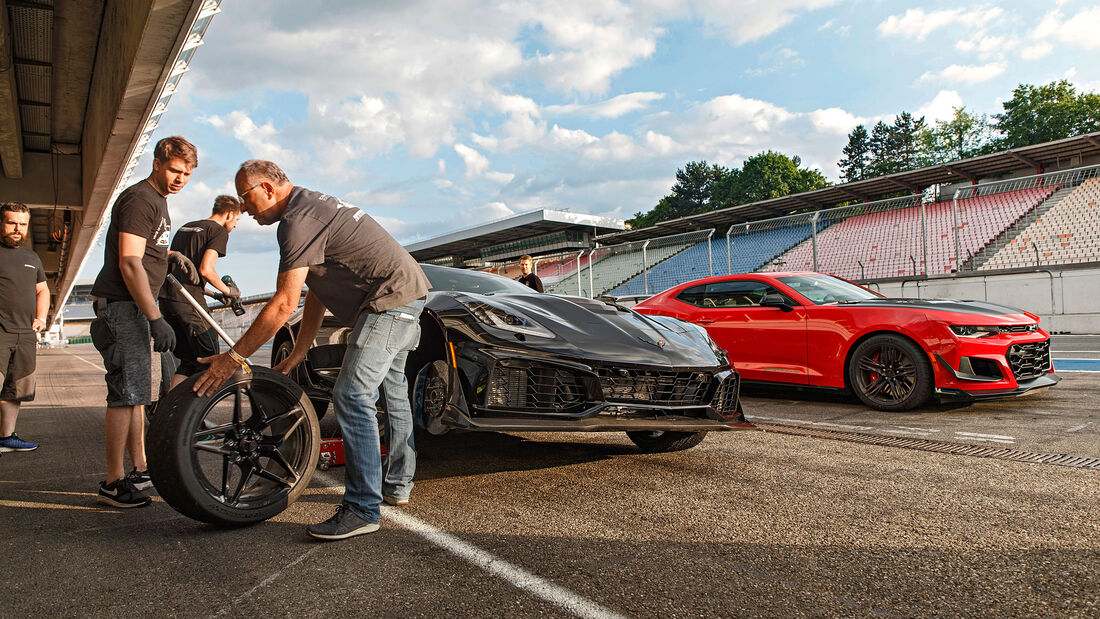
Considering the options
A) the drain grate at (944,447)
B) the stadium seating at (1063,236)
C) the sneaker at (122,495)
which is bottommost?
the drain grate at (944,447)

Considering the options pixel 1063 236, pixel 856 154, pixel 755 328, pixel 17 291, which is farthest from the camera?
pixel 856 154

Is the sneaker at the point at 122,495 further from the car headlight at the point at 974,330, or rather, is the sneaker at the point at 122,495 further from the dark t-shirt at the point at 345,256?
the car headlight at the point at 974,330

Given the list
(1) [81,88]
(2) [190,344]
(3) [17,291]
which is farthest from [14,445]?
(1) [81,88]

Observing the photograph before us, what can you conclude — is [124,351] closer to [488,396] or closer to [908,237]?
[488,396]

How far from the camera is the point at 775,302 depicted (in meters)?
6.39

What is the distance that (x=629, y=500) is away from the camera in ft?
10.2

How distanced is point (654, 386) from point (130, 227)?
109 inches

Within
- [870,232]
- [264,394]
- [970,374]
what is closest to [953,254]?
[870,232]

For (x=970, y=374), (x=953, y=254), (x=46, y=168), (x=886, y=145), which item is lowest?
(x=970, y=374)

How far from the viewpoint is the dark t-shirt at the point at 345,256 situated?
2723 millimetres

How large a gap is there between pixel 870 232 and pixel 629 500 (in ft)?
50.4

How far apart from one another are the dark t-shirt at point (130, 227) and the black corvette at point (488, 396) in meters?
1.06

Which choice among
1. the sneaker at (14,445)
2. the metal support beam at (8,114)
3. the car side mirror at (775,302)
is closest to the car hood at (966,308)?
the car side mirror at (775,302)

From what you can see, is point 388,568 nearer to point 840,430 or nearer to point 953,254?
point 840,430
